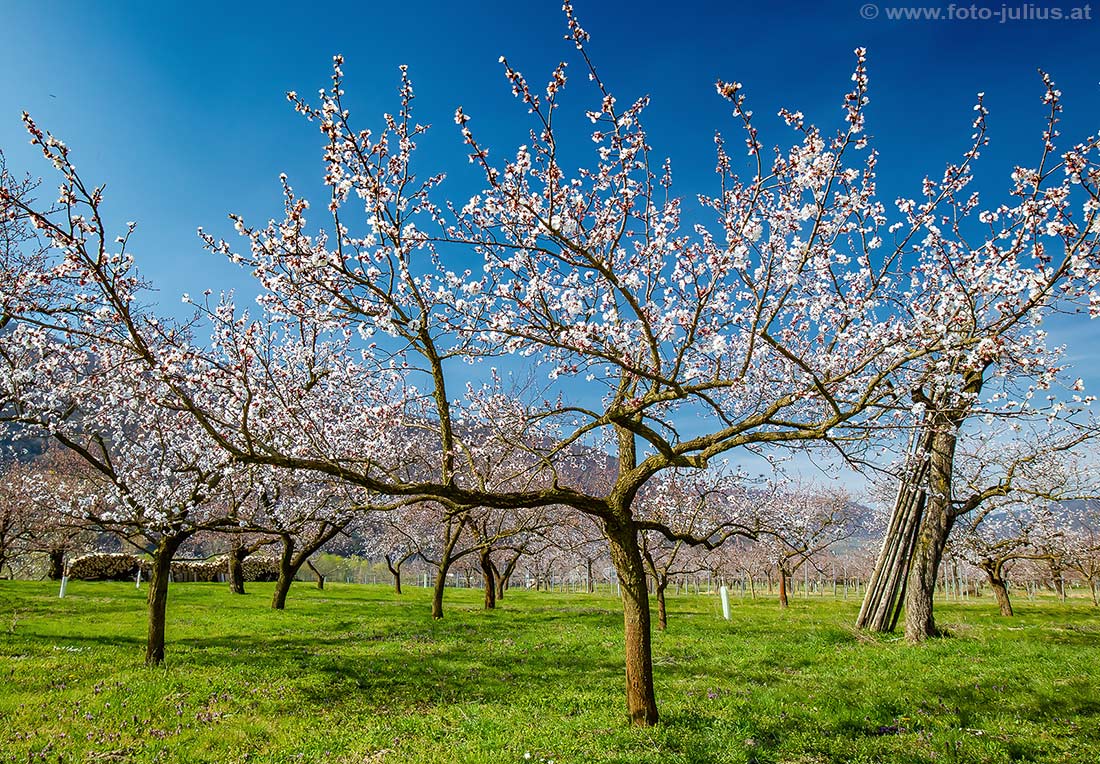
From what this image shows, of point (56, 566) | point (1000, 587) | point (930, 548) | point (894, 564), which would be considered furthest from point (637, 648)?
point (56, 566)

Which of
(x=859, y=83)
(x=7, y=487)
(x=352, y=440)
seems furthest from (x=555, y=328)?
(x=7, y=487)

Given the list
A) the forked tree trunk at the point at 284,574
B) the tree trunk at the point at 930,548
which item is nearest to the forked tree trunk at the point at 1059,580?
the tree trunk at the point at 930,548

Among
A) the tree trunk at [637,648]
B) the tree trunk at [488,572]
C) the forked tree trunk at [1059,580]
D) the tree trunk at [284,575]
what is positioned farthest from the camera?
the forked tree trunk at [1059,580]

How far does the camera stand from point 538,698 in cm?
1013

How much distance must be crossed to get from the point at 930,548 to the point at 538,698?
12606mm

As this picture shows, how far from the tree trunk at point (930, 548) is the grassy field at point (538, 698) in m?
0.86

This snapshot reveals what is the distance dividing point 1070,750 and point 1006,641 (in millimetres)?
9916

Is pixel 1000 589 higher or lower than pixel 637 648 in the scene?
lower

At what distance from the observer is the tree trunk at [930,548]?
15.5 meters

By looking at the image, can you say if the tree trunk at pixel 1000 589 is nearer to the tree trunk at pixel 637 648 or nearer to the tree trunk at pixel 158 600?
the tree trunk at pixel 637 648

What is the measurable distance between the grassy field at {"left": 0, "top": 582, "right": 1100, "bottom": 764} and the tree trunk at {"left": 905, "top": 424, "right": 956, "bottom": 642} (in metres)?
0.86

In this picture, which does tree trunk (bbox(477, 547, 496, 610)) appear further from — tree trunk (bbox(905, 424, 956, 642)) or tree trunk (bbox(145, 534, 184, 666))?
tree trunk (bbox(905, 424, 956, 642))

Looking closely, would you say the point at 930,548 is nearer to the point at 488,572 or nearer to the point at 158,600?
the point at 488,572

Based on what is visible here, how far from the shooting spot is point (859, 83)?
19.5 ft
